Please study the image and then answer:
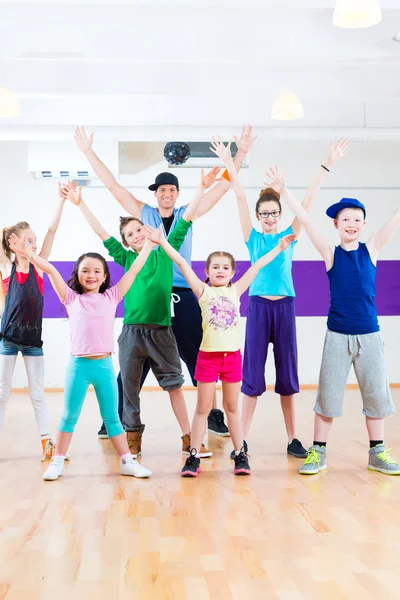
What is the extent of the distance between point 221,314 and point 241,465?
2.37 ft

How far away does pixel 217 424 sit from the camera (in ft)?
15.2

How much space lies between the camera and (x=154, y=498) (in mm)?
3055

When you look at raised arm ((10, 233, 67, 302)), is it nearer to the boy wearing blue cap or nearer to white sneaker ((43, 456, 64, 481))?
white sneaker ((43, 456, 64, 481))

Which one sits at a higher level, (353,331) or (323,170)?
(323,170)

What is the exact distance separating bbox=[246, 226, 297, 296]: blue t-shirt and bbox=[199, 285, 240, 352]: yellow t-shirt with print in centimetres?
32

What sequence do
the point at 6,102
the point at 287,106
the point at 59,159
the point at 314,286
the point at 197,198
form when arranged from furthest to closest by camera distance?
the point at 314,286
the point at 59,159
the point at 287,106
the point at 6,102
the point at 197,198

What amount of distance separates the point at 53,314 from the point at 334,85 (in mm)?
3569

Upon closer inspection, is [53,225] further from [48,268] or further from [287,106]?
[287,106]

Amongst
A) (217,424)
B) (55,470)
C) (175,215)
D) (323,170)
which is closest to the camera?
(55,470)

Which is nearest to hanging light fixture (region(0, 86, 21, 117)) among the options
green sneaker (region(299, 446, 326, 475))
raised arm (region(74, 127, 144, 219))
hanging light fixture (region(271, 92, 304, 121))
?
raised arm (region(74, 127, 144, 219))

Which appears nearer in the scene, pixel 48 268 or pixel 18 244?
pixel 48 268

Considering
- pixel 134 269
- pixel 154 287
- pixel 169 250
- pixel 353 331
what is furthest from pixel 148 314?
pixel 353 331

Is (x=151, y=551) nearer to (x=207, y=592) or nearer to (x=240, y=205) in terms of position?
(x=207, y=592)

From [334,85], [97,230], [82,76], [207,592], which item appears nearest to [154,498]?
[207,592]
